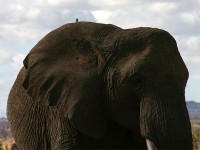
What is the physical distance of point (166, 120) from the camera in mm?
5871

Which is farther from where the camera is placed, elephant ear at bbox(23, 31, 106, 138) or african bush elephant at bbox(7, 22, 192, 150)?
elephant ear at bbox(23, 31, 106, 138)

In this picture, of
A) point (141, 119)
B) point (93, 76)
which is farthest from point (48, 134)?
point (141, 119)

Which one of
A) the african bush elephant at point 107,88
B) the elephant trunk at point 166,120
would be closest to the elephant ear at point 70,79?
the african bush elephant at point 107,88

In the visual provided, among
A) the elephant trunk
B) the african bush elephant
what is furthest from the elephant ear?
the elephant trunk

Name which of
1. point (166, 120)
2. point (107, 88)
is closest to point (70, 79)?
point (107, 88)

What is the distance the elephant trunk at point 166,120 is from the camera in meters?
5.79

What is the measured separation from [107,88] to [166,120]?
0.89 m

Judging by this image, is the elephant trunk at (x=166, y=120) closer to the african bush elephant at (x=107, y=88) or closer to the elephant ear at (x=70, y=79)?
the african bush elephant at (x=107, y=88)

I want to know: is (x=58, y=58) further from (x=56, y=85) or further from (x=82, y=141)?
(x=82, y=141)

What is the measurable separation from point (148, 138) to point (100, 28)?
4.62 feet

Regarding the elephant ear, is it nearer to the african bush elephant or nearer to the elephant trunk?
the african bush elephant

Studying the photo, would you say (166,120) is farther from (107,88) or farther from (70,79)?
(70,79)

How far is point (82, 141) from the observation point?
6898mm

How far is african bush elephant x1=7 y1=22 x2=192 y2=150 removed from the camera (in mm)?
5973
